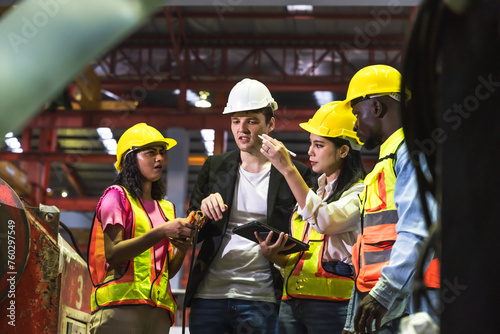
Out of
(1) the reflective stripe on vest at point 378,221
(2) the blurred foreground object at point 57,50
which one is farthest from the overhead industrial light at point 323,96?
(2) the blurred foreground object at point 57,50

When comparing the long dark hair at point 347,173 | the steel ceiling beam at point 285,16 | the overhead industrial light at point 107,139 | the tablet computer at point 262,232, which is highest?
the steel ceiling beam at point 285,16

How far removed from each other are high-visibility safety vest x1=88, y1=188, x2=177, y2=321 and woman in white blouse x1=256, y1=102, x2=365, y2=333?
0.69 meters

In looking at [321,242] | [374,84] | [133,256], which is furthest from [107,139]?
[374,84]

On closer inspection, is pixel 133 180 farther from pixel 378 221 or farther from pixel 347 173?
pixel 378 221

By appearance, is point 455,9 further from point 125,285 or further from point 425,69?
point 125,285

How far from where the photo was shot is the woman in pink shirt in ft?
10.9

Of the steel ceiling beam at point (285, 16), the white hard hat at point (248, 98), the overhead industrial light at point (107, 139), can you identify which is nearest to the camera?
the white hard hat at point (248, 98)

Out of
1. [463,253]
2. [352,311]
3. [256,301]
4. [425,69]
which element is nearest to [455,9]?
[425,69]

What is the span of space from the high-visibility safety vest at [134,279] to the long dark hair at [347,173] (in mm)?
1057

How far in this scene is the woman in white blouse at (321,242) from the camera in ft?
9.83

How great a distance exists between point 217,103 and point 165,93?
1525mm

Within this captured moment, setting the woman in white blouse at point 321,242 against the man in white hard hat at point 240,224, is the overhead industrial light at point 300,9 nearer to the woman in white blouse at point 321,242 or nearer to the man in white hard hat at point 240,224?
the man in white hard hat at point 240,224

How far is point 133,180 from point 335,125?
1.23m

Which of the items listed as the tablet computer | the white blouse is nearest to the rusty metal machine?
the tablet computer
